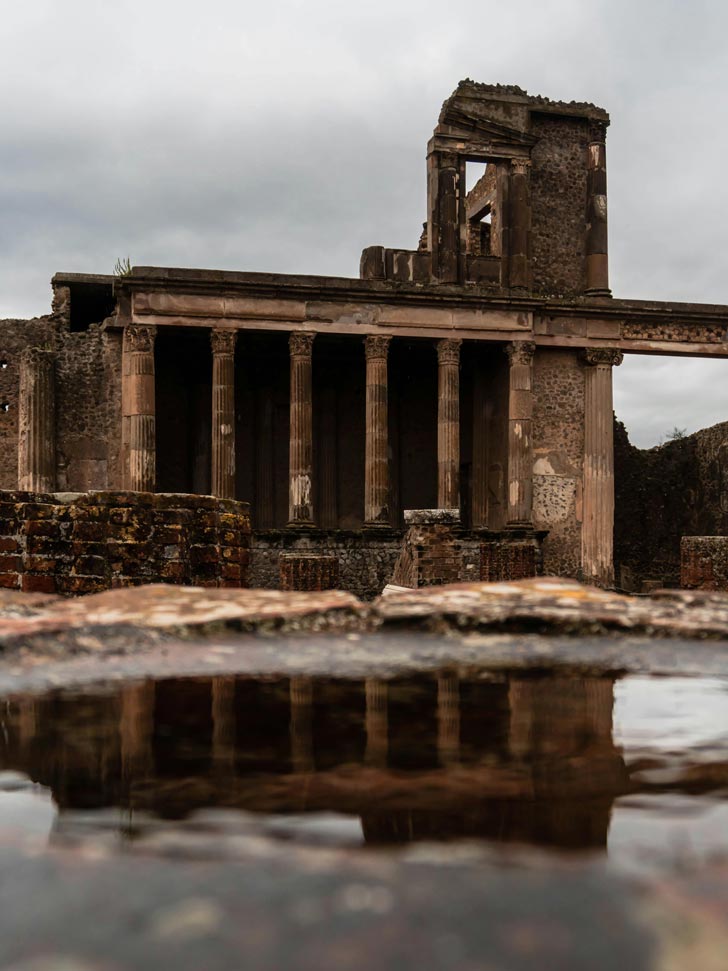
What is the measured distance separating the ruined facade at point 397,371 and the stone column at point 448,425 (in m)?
0.04

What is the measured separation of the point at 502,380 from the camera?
2034cm

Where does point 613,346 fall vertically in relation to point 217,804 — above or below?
above

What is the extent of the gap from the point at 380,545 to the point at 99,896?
55.4ft

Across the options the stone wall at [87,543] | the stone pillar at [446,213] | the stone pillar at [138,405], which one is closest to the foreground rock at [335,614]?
the stone wall at [87,543]

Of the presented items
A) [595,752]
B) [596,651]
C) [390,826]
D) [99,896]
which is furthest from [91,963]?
[596,651]

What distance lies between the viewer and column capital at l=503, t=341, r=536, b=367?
63.3ft

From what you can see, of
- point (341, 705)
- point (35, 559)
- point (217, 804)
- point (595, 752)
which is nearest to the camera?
point (217, 804)

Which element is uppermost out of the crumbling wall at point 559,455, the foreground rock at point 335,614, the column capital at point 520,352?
the column capital at point 520,352

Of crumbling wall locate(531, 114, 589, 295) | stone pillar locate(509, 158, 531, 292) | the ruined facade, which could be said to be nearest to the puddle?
the ruined facade

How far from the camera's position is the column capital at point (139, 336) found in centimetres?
1792

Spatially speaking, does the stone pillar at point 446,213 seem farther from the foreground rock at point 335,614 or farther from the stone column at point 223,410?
the foreground rock at point 335,614

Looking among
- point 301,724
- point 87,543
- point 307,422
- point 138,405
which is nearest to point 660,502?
point 307,422

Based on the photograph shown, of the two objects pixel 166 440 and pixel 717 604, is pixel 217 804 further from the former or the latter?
pixel 166 440

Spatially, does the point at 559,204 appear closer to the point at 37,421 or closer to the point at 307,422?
the point at 307,422
